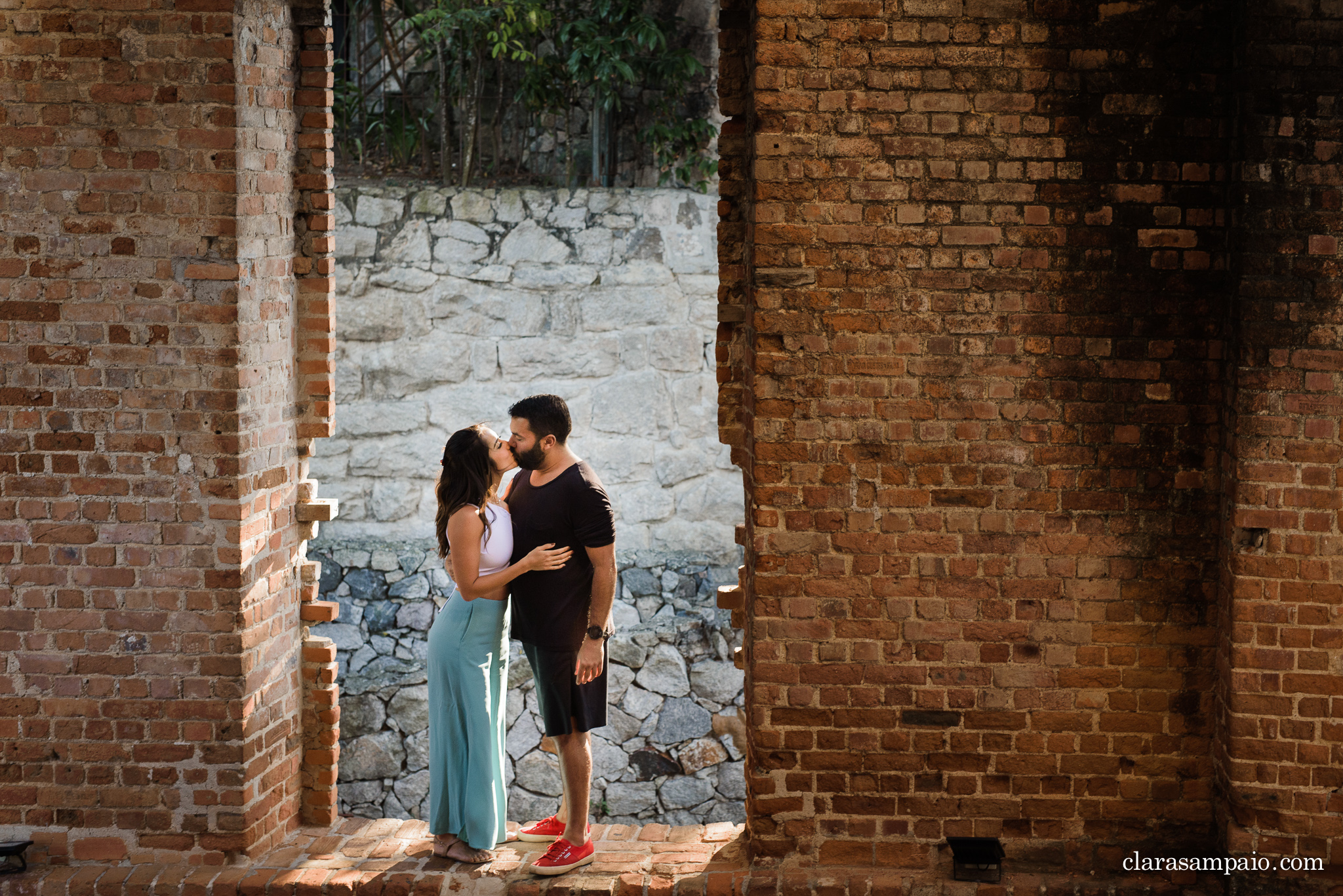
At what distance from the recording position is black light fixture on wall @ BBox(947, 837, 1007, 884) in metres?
3.59

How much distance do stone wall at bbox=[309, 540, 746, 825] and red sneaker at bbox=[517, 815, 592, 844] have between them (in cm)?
114

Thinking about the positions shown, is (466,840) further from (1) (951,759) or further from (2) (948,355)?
(2) (948,355)

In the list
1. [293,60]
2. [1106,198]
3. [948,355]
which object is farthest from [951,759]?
[293,60]

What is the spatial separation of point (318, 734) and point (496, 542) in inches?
45.1

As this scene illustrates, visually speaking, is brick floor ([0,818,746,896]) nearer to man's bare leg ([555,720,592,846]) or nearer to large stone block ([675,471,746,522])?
man's bare leg ([555,720,592,846])

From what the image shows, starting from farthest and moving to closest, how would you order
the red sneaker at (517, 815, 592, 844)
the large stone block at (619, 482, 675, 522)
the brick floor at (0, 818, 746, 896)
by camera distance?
the large stone block at (619, 482, 675, 522), the red sneaker at (517, 815, 592, 844), the brick floor at (0, 818, 746, 896)

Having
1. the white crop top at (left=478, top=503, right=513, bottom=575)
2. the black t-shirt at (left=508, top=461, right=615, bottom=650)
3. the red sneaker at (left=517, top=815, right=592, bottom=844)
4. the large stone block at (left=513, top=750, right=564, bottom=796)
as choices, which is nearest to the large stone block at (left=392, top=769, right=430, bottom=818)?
the large stone block at (left=513, top=750, right=564, bottom=796)

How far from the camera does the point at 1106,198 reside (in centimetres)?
348

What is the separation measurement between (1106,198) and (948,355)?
69 cm

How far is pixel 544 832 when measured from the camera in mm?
4070

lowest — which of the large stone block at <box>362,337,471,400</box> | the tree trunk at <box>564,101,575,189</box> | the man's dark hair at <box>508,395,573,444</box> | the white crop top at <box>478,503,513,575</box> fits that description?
the white crop top at <box>478,503,513,575</box>

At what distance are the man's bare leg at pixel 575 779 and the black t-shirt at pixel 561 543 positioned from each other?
1.08ft

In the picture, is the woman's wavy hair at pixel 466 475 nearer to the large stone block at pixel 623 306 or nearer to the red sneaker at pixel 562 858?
the red sneaker at pixel 562 858

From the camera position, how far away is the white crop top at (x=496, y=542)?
383 cm
